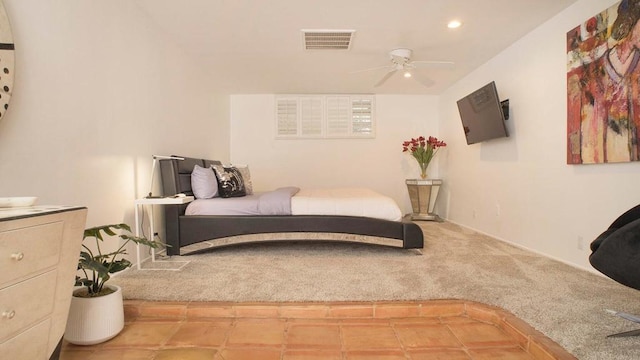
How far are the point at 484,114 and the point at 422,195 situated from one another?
180 cm

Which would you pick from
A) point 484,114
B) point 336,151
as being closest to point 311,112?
point 336,151

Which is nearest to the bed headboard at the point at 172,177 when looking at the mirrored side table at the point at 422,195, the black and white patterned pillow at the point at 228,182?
the black and white patterned pillow at the point at 228,182

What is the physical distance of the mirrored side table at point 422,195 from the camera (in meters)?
5.18

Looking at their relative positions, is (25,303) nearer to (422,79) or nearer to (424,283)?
(424,283)

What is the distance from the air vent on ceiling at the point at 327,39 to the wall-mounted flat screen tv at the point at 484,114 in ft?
5.61

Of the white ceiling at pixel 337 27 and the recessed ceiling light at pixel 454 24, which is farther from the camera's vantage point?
the recessed ceiling light at pixel 454 24

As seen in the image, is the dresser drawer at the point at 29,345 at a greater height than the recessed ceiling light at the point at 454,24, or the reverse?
the recessed ceiling light at the point at 454,24

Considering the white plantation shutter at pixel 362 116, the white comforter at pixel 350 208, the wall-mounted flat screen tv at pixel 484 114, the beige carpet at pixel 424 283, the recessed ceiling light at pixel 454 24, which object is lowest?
the beige carpet at pixel 424 283

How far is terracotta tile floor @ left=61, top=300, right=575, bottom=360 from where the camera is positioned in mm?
1499

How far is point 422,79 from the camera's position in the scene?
477 centimetres

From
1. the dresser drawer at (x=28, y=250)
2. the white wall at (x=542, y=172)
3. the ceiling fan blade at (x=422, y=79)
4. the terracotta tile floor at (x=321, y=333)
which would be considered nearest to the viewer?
the dresser drawer at (x=28, y=250)

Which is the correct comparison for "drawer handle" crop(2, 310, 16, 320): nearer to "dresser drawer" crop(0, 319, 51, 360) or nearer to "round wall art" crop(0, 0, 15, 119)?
"dresser drawer" crop(0, 319, 51, 360)

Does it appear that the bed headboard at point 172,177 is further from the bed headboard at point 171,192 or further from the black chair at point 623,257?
the black chair at point 623,257

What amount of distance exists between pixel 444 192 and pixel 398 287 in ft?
12.0
